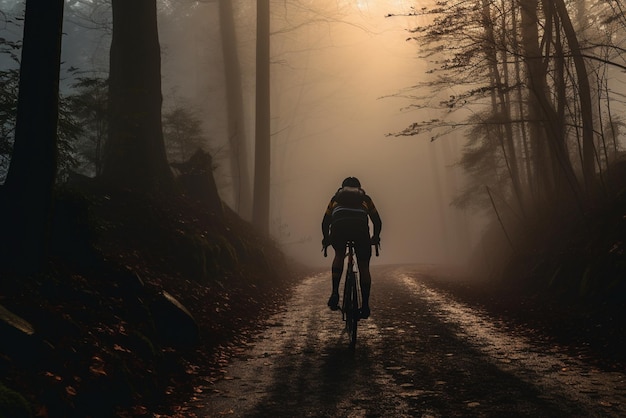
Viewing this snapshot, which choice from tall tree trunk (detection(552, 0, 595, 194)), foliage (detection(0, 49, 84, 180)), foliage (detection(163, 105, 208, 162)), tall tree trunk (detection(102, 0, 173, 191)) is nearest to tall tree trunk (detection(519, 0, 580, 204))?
tall tree trunk (detection(552, 0, 595, 194))

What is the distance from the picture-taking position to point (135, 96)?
13.1m

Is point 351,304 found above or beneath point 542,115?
beneath

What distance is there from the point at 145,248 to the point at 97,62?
31.4 meters

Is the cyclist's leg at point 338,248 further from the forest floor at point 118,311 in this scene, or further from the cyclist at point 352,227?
the forest floor at point 118,311

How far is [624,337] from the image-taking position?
24.9 ft

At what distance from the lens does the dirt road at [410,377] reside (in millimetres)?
5203

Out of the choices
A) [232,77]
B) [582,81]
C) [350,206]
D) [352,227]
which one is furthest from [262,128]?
[352,227]

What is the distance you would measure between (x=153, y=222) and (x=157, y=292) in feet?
13.2

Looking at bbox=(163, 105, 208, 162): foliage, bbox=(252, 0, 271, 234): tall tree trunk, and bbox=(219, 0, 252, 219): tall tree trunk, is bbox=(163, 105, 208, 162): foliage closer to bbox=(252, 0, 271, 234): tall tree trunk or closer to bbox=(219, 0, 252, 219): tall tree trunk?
bbox=(252, 0, 271, 234): tall tree trunk

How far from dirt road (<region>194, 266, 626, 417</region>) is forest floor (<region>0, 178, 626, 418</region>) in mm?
517

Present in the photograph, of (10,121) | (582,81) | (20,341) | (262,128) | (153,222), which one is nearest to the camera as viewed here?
(20,341)

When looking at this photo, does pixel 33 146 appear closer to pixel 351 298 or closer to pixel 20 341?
pixel 20 341

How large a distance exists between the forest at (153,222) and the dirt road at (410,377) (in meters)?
0.70

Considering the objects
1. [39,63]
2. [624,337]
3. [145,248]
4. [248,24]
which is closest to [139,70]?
[145,248]
